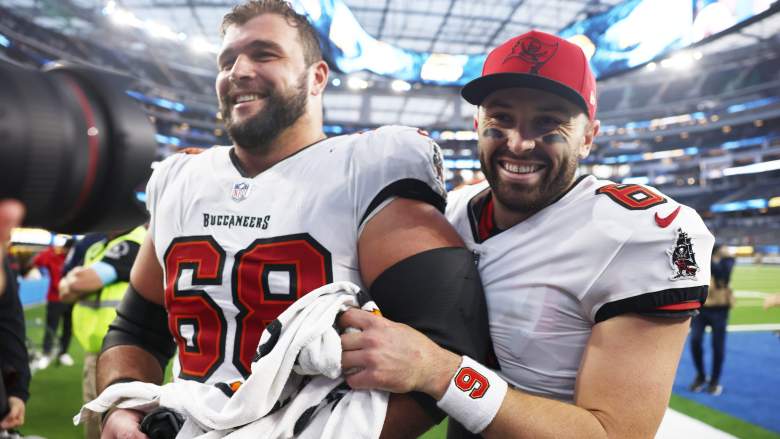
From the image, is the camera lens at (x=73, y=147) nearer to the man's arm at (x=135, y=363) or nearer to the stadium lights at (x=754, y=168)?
the man's arm at (x=135, y=363)

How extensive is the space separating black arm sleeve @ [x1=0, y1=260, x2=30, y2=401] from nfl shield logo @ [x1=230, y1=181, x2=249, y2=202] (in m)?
1.06

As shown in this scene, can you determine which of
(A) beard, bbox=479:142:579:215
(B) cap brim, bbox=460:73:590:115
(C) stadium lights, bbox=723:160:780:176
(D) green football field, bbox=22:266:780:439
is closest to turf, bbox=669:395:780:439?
(D) green football field, bbox=22:266:780:439

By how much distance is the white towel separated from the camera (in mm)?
1049

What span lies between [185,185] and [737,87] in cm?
4118

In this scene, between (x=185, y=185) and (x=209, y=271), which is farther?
(x=185, y=185)

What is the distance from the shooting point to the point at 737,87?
1368 inches

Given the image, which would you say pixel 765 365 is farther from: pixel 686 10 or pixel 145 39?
pixel 145 39

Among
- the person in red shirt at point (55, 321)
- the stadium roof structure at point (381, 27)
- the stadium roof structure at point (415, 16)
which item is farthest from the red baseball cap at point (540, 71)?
the stadium roof structure at point (415, 16)

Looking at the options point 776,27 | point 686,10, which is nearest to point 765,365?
point 686,10

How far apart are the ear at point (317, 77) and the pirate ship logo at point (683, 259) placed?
1.09 metres

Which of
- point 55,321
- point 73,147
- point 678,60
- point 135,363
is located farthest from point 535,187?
point 678,60

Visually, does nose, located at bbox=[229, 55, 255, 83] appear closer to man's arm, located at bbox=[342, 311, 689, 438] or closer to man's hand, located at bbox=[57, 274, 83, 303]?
man's arm, located at bbox=[342, 311, 689, 438]

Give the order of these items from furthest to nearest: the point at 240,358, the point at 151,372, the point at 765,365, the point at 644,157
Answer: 1. the point at 644,157
2. the point at 765,365
3. the point at 151,372
4. the point at 240,358

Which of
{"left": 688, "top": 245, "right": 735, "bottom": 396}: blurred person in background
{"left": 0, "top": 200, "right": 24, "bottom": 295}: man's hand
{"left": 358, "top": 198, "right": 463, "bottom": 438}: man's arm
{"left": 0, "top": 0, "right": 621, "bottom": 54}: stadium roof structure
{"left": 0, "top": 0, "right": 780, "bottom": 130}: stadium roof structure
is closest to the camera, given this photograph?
{"left": 0, "top": 200, "right": 24, "bottom": 295}: man's hand
